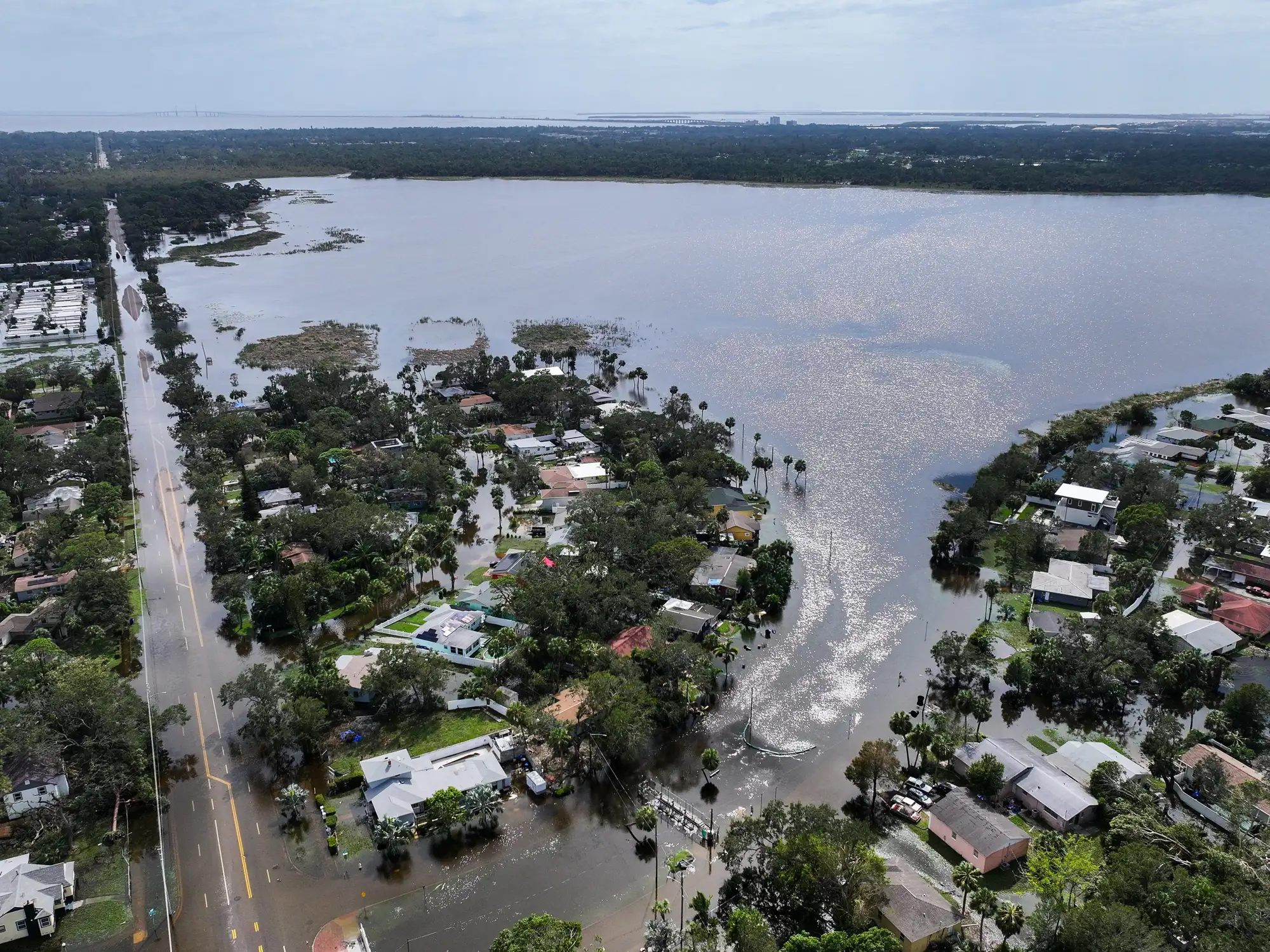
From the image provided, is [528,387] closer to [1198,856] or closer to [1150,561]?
[1150,561]

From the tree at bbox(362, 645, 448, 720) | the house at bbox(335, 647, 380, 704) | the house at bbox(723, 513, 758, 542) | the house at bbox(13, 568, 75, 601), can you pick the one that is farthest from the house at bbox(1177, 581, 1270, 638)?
the house at bbox(13, 568, 75, 601)

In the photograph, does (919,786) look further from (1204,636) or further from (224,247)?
(224,247)

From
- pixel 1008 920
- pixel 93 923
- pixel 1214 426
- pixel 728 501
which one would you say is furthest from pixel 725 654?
pixel 1214 426

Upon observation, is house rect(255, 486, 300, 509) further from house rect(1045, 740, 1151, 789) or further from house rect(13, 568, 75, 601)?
house rect(1045, 740, 1151, 789)

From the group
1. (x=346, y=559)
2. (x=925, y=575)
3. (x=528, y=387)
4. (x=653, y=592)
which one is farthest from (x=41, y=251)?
(x=925, y=575)

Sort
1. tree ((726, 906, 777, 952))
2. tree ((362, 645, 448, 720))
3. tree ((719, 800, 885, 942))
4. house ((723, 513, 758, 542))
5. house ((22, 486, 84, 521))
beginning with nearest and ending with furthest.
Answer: tree ((726, 906, 777, 952)), tree ((719, 800, 885, 942)), tree ((362, 645, 448, 720)), house ((723, 513, 758, 542)), house ((22, 486, 84, 521))

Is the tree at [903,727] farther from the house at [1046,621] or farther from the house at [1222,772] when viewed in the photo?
the house at [1046,621]

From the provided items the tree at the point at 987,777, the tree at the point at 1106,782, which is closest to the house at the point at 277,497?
the tree at the point at 987,777
